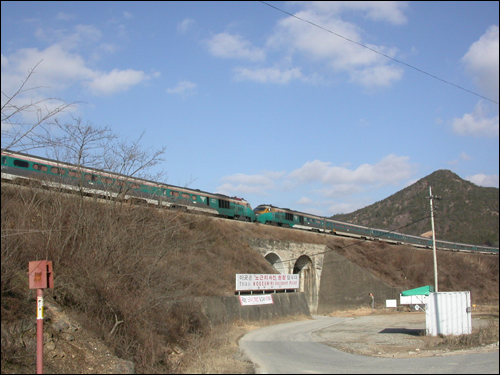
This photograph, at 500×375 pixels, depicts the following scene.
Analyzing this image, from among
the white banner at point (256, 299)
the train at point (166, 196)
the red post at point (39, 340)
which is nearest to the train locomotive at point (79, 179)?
the train at point (166, 196)

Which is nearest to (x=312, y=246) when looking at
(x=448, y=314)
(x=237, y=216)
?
(x=237, y=216)

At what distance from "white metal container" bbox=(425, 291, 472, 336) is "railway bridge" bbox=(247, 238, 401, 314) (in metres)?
24.1

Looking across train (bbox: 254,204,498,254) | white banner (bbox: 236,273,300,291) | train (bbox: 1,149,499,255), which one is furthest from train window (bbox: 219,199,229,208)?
white banner (bbox: 236,273,300,291)

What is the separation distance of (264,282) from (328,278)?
18.7 metres

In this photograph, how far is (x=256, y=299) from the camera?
2692cm

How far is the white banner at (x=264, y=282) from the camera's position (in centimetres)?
2633

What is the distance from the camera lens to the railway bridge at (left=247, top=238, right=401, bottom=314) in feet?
138

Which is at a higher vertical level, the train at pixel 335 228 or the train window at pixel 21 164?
the train window at pixel 21 164

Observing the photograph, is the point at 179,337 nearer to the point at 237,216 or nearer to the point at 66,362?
the point at 66,362

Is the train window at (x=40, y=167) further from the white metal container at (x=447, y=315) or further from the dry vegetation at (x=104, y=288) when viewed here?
the white metal container at (x=447, y=315)

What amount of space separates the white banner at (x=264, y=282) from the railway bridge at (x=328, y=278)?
837 centimetres

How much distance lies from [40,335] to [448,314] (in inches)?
577

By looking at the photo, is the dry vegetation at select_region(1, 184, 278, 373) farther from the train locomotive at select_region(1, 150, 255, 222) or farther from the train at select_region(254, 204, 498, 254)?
the train at select_region(254, 204, 498, 254)

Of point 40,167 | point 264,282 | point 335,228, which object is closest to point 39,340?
point 40,167
